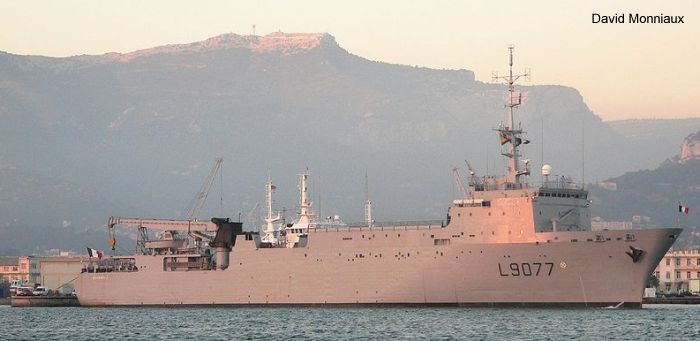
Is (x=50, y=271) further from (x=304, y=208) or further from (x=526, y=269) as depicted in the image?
(x=526, y=269)

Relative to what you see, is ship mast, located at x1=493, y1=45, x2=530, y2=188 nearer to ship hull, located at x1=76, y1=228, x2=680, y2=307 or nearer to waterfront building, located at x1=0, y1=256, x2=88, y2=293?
ship hull, located at x1=76, y1=228, x2=680, y2=307

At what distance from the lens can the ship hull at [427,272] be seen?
2547 inches

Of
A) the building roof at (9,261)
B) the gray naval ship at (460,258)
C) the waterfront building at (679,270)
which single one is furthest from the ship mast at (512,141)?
the building roof at (9,261)

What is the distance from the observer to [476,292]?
67.2m

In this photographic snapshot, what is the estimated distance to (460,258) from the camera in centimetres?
6712

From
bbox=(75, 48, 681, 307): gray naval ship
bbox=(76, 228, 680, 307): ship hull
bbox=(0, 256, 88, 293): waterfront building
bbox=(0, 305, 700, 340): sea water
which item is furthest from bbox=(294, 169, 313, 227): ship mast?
bbox=(0, 256, 88, 293): waterfront building

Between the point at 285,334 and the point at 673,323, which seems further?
the point at 673,323

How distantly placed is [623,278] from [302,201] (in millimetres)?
21025

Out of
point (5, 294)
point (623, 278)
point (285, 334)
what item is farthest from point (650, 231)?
point (5, 294)

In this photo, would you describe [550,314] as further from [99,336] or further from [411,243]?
[99,336]

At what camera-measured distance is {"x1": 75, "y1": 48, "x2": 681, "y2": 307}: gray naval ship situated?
64.8 metres

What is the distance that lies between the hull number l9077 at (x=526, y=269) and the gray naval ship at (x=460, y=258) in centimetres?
5

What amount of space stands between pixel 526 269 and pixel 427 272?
511cm

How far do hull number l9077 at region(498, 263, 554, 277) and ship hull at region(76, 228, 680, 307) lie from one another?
0.05 metres
